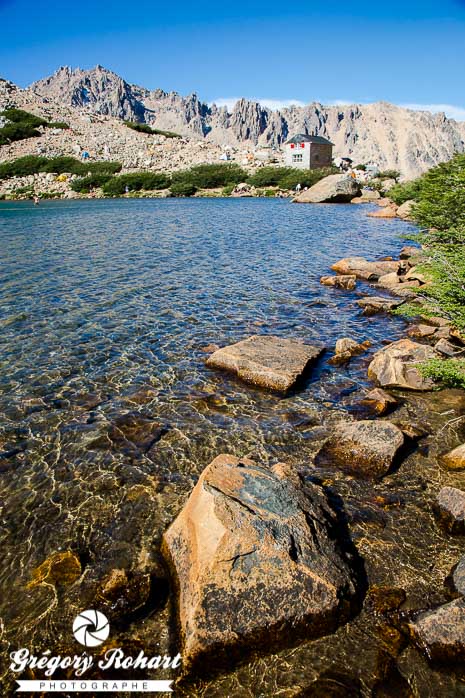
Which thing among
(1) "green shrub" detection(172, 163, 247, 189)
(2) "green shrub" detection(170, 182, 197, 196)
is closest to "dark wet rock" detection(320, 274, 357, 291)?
(2) "green shrub" detection(170, 182, 197, 196)

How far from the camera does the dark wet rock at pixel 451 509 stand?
18.7 feet

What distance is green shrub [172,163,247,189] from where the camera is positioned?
88.9 metres

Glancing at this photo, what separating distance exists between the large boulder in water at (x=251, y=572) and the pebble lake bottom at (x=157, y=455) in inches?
9.4

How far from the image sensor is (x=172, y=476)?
6.91 m

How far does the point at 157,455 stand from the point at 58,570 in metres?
2.55

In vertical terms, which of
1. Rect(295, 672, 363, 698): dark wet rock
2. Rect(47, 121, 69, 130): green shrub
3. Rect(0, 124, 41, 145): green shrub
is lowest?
Rect(295, 672, 363, 698): dark wet rock

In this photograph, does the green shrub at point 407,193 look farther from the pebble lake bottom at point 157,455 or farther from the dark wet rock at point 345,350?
the dark wet rock at point 345,350

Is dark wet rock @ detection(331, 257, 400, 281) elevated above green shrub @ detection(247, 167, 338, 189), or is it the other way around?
green shrub @ detection(247, 167, 338, 189)

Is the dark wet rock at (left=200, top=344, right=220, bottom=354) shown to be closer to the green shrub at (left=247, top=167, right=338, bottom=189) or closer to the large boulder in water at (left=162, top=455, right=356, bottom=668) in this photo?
the large boulder in water at (left=162, top=455, right=356, bottom=668)

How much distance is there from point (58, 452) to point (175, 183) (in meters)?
89.4

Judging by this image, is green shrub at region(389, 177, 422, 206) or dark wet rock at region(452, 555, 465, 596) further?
green shrub at region(389, 177, 422, 206)

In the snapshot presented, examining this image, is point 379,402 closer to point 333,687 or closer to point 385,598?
point 385,598

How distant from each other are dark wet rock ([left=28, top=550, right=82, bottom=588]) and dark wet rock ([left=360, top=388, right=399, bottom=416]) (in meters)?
6.25

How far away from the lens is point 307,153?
10162cm
